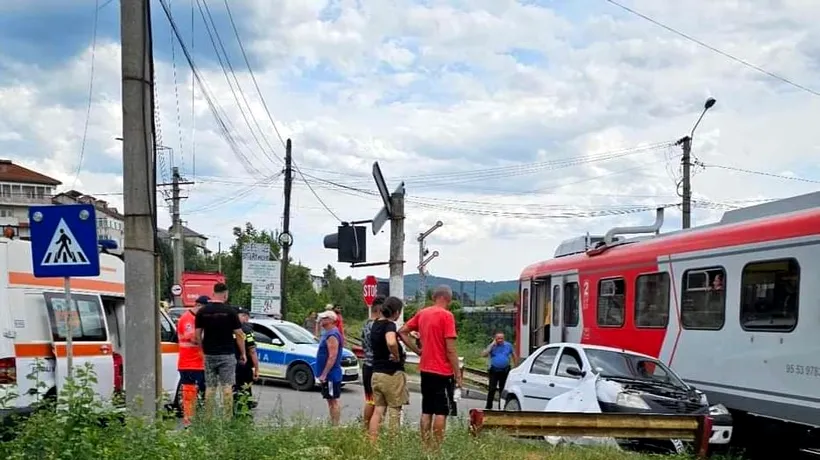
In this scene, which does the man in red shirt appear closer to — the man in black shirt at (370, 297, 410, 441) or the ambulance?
the man in black shirt at (370, 297, 410, 441)

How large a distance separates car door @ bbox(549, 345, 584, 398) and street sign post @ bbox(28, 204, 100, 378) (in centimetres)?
618

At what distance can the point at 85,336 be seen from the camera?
10023 millimetres

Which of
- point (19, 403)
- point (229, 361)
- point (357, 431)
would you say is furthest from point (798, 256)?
point (19, 403)

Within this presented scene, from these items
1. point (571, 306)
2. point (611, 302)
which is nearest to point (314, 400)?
point (571, 306)

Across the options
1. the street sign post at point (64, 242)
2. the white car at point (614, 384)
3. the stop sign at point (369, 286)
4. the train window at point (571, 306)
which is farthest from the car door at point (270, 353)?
the street sign post at point (64, 242)

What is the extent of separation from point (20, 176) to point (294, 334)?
8199cm

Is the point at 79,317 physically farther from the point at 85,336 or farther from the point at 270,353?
the point at 270,353

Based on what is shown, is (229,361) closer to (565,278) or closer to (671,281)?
(671,281)

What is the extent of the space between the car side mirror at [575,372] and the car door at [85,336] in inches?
225

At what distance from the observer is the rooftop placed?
291 feet

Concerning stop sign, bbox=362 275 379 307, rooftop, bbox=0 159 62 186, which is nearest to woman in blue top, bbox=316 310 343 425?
stop sign, bbox=362 275 379 307

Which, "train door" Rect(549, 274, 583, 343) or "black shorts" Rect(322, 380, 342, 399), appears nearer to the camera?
"black shorts" Rect(322, 380, 342, 399)

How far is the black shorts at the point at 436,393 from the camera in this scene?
8523mm

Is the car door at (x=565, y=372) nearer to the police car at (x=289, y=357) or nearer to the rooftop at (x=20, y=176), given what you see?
the police car at (x=289, y=357)
